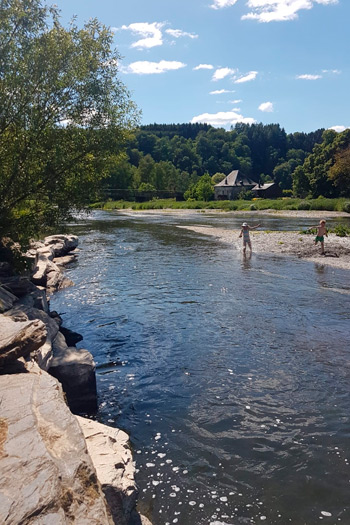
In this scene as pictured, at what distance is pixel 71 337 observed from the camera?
44.9 feet

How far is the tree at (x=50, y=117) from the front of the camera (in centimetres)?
1497

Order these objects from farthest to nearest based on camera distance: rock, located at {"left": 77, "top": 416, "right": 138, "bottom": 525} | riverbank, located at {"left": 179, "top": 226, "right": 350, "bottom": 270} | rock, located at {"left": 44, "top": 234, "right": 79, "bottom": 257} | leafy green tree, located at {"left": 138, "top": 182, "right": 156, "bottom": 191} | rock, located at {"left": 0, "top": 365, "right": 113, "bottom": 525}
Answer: leafy green tree, located at {"left": 138, "top": 182, "right": 156, "bottom": 191}
rock, located at {"left": 44, "top": 234, "right": 79, "bottom": 257}
riverbank, located at {"left": 179, "top": 226, "right": 350, "bottom": 270}
rock, located at {"left": 77, "top": 416, "right": 138, "bottom": 525}
rock, located at {"left": 0, "top": 365, "right": 113, "bottom": 525}

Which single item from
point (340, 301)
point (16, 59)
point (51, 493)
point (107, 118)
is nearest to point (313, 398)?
point (51, 493)

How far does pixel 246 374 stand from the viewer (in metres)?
10.6

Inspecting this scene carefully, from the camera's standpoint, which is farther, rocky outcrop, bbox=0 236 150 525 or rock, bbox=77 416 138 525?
rock, bbox=77 416 138 525

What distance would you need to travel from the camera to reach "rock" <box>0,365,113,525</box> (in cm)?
372

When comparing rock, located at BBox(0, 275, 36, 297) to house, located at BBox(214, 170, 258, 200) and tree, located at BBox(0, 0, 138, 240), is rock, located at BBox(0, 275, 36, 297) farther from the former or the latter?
house, located at BBox(214, 170, 258, 200)

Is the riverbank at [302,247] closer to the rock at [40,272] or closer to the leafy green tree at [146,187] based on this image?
the rock at [40,272]

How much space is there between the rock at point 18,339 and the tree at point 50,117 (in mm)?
8575

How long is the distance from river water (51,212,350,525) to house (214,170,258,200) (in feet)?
479

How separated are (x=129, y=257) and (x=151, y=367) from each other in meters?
21.0

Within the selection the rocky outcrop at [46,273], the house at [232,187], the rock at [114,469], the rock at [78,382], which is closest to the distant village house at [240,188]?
the house at [232,187]

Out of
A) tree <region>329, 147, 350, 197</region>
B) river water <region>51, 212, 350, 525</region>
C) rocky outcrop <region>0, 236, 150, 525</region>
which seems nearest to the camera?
rocky outcrop <region>0, 236, 150, 525</region>

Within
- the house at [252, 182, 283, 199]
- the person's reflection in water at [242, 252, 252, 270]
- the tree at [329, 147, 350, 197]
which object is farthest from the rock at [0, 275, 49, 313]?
the house at [252, 182, 283, 199]
